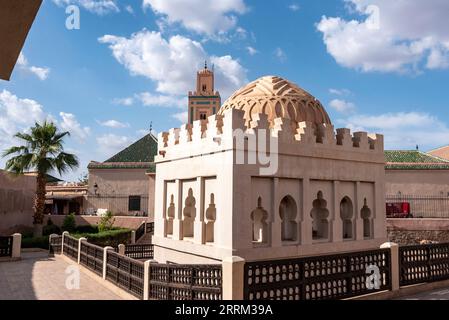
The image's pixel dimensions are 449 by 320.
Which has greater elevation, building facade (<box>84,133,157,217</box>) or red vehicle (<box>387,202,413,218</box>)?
building facade (<box>84,133,157,217</box>)

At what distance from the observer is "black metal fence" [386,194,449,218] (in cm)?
2429

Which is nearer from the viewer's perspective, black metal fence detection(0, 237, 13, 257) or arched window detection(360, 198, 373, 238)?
arched window detection(360, 198, 373, 238)

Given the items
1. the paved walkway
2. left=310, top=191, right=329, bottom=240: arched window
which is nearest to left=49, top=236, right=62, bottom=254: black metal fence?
the paved walkway

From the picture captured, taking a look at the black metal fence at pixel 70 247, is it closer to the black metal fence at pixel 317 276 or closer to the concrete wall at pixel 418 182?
the black metal fence at pixel 317 276

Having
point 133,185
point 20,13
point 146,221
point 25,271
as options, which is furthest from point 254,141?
point 133,185

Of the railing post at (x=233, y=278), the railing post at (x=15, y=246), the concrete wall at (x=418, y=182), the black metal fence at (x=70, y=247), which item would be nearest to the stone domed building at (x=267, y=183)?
the railing post at (x=233, y=278)

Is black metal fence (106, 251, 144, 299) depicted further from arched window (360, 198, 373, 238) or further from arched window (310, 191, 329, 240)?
arched window (360, 198, 373, 238)

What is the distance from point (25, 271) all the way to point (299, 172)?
9971 mm

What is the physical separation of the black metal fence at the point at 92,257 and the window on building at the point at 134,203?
14887 mm

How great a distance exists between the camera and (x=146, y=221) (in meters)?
22.2

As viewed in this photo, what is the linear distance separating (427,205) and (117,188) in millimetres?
22468

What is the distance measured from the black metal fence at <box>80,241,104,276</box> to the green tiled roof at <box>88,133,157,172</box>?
14.4m

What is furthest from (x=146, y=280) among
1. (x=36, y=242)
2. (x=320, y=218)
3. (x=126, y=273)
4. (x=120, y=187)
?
(x=120, y=187)

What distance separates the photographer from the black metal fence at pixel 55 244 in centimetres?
1584
